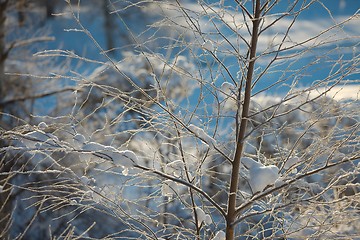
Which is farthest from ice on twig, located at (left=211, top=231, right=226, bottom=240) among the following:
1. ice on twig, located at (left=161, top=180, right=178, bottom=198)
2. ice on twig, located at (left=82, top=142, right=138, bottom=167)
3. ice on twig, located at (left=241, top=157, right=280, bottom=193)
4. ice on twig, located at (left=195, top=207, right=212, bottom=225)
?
ice on twig, located at (left=82, top=142, right=138, bottom=167)

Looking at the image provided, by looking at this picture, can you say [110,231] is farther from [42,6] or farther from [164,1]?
[164,1]

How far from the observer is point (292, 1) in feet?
8.46

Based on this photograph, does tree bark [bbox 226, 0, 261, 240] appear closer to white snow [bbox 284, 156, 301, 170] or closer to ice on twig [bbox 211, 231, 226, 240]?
ice on twig [bbox 211, 231, 226, 240]

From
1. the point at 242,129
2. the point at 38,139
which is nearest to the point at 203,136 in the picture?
the point at 242,129

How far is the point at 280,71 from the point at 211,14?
463mm

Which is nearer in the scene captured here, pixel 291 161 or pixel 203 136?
pixel 203 136

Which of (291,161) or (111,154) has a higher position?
(291,161)

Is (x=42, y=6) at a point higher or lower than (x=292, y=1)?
higher

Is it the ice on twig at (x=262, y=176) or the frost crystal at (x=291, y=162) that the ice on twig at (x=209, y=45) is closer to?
the ice on twig at (x=262, y=176)

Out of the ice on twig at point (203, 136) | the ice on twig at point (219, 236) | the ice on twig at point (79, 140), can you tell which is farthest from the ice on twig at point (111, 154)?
the ice on twig at point (219, 236)

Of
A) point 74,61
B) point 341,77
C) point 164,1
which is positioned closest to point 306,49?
point 341,77

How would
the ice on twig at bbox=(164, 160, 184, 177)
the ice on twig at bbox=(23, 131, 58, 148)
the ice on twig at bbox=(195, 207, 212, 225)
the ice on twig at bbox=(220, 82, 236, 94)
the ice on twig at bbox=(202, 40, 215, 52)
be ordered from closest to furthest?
1. the ice on twig at bbox=(23, 131, 58, 148)
2. the ice on twig at bbox=(202, 40, 215, 52)
3. the ice on twig at bbox=(220, 82, 236, 94)
4. the ice on twig at bbox=(164, 160, 184, 177)
5. the ice on twig at bbox=(195, 207, 212, 225)

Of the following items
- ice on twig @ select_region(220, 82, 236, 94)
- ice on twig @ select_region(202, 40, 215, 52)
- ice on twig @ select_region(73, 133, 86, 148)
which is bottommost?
ice on twig @ select_region(73, 133, 86, 148)

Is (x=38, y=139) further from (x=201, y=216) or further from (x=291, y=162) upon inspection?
(x=291, y=162)
